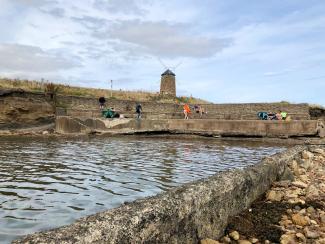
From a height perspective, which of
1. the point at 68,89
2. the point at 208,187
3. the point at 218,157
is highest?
the point at 68,89

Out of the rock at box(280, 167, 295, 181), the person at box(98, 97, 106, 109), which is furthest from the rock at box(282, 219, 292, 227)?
the person at box(98, 97, 106, 109)

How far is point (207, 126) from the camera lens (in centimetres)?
1941

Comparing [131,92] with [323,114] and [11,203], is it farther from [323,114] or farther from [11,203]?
[11,203]

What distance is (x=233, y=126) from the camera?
731 inches

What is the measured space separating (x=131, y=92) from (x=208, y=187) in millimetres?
41964

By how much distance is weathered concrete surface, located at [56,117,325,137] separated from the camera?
55.5 feet

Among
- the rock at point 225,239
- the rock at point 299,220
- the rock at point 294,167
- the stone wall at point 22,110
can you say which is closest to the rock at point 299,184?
the rock at point 294,167

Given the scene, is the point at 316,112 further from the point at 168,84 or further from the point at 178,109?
the point at 168,84

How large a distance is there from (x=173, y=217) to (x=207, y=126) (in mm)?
16911

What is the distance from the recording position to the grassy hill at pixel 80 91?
30.8 m

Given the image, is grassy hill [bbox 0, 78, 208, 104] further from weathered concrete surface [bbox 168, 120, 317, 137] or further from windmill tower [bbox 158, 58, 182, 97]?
weathered concrete surface [bbox 168, 120, 317, 137]

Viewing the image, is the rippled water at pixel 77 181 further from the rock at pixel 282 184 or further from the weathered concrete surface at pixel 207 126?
the weathered concrete surface at pixel 207 126

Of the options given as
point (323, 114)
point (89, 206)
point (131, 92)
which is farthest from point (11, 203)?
point (131, 92)

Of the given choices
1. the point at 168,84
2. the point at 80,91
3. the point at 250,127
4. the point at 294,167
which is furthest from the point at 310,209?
the point at 168,84
